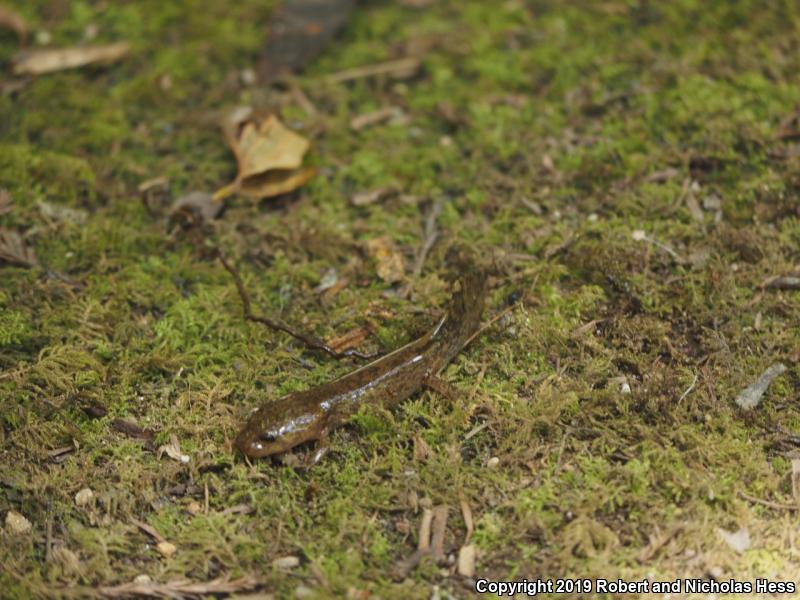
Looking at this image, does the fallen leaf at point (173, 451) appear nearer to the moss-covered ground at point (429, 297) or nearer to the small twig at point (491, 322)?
the moss-covered ground at point (429, 297)

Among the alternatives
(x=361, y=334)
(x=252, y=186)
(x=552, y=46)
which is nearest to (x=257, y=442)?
(x=361, y=334)

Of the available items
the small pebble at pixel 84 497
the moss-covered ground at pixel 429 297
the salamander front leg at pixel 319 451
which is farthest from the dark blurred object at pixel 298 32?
the small pebble at pixel 84 497

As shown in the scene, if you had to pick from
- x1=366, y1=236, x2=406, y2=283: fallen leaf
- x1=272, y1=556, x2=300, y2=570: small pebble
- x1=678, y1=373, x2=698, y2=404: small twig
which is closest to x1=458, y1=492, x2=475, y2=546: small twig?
x1=272, y1=556, x2=300, y2=570: small pebble

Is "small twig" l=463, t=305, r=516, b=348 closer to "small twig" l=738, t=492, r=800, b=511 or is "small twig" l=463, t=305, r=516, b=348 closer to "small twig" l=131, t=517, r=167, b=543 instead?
"small twig" l=738, t=492, r=800, b=511

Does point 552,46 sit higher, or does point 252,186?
point 552,46

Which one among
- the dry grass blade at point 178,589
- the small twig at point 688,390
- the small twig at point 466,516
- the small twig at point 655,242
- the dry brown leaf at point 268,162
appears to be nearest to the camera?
the dry grass blade at point 178,589

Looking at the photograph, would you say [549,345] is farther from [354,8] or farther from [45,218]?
[354,8]

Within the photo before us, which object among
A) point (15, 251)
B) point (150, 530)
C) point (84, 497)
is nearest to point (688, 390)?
point (150, 530)

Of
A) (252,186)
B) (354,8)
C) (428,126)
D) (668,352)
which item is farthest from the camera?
(354,8)
